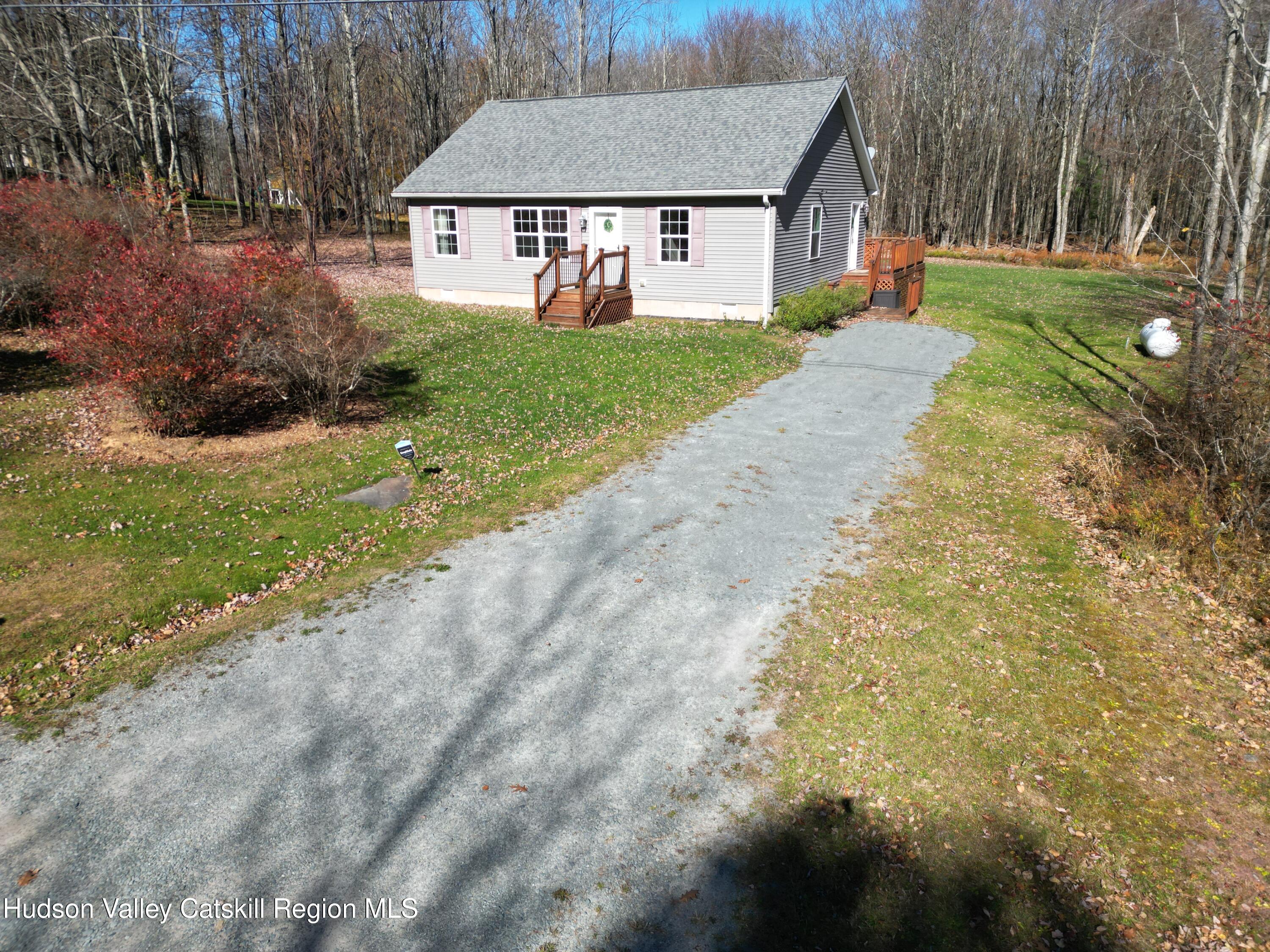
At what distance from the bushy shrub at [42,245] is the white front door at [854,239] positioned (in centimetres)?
2051

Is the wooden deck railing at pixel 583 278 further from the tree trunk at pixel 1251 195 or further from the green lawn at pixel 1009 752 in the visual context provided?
the tree trunk at pixel 1251 195

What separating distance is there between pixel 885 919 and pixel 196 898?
3.66 m

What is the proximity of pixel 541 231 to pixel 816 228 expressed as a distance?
8.21 metres

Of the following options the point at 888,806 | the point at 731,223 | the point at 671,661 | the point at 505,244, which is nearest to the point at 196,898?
the point at 671,661

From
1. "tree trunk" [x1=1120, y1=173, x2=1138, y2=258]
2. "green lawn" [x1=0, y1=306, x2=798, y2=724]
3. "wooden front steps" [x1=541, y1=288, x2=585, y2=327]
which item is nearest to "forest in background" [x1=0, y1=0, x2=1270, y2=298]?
"tree trunk" [x1=1120, y1=173, x2=1138, y2=258]

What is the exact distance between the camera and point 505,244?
21953 millimetres

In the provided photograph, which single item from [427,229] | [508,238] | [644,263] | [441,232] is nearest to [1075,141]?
[644,263]

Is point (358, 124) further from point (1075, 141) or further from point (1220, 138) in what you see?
point (1075, 141)

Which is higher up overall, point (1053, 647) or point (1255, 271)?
point (1255, 271)

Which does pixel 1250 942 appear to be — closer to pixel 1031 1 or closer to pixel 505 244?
pixel 505 244

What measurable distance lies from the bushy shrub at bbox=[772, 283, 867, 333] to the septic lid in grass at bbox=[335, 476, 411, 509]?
12.0 meters

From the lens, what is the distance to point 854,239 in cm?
2630

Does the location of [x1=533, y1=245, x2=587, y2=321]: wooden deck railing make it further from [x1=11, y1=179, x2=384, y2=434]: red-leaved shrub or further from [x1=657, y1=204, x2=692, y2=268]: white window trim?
[x1=11, y1=179, x2=384, y2=434]: red-leaved shrub

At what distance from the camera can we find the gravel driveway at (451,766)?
3.92 metres
